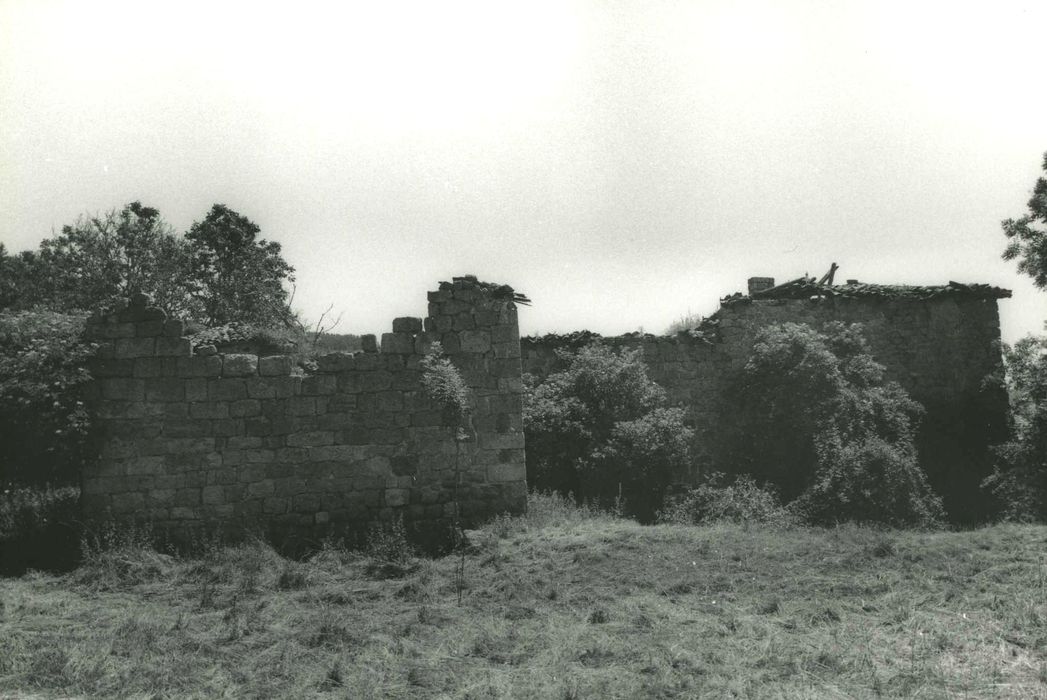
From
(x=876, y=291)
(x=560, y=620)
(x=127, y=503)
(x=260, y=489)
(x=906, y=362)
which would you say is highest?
(x=876, y=291)

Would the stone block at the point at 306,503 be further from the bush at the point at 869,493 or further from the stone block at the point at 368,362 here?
the bush at the point at 869,493

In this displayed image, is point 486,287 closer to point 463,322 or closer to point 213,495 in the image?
point 463,322

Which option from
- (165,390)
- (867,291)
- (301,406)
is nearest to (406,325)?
(301,406)

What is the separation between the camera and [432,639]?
708 centimetres

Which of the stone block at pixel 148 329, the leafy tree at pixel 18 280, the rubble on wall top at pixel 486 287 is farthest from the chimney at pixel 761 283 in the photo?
the leafy tree at pixel 18 280

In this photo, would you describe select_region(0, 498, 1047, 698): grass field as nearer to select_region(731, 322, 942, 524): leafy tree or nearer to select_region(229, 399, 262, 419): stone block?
select_region(229, 399, 262, 419): stone block

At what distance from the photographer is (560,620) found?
24.3 ft

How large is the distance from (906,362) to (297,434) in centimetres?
1198

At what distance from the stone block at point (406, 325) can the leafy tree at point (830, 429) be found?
6793 mm

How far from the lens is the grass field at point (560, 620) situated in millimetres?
6082

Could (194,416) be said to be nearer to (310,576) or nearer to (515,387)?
(310,576)

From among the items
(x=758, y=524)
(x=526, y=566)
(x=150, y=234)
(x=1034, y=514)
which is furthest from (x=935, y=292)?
(x=150, y=234)

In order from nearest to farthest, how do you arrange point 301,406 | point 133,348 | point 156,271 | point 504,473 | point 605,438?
point 133,348 < point 301,406 < point 504,473 < point 605,438 < point 156,271

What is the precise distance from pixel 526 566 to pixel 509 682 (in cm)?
307
